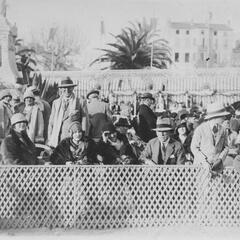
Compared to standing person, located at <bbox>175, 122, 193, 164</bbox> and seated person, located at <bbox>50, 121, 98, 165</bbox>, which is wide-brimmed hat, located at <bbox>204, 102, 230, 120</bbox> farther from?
seated person, located at <bbox>50, 121, 98, 165</bbox>

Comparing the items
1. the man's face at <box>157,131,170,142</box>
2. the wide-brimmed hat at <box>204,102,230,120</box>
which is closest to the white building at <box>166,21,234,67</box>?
the wide-brimmed hat at <box>204,102,230,120</box>

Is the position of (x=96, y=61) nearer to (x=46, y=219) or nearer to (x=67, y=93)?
(x=67, y=93)

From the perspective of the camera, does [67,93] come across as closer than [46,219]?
No

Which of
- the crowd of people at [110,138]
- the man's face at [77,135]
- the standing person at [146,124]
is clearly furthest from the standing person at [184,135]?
the man's face at [77,135]

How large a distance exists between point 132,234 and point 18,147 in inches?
67.9

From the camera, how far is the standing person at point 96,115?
785 cm

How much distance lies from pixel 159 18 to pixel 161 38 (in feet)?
1.97

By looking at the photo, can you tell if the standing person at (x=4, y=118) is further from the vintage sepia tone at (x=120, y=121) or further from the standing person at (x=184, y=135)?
the standing person at (x=184, y=135)

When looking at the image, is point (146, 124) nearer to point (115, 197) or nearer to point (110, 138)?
point (110, 138)

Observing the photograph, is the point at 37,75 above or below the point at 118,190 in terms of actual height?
above

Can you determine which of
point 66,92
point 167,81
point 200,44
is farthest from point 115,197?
point 200,44

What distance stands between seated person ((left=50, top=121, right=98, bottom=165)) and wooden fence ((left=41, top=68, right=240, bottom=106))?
4.87 metres

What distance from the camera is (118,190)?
6.02 meters

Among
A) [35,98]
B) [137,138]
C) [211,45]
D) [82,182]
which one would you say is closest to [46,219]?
[82,182]
